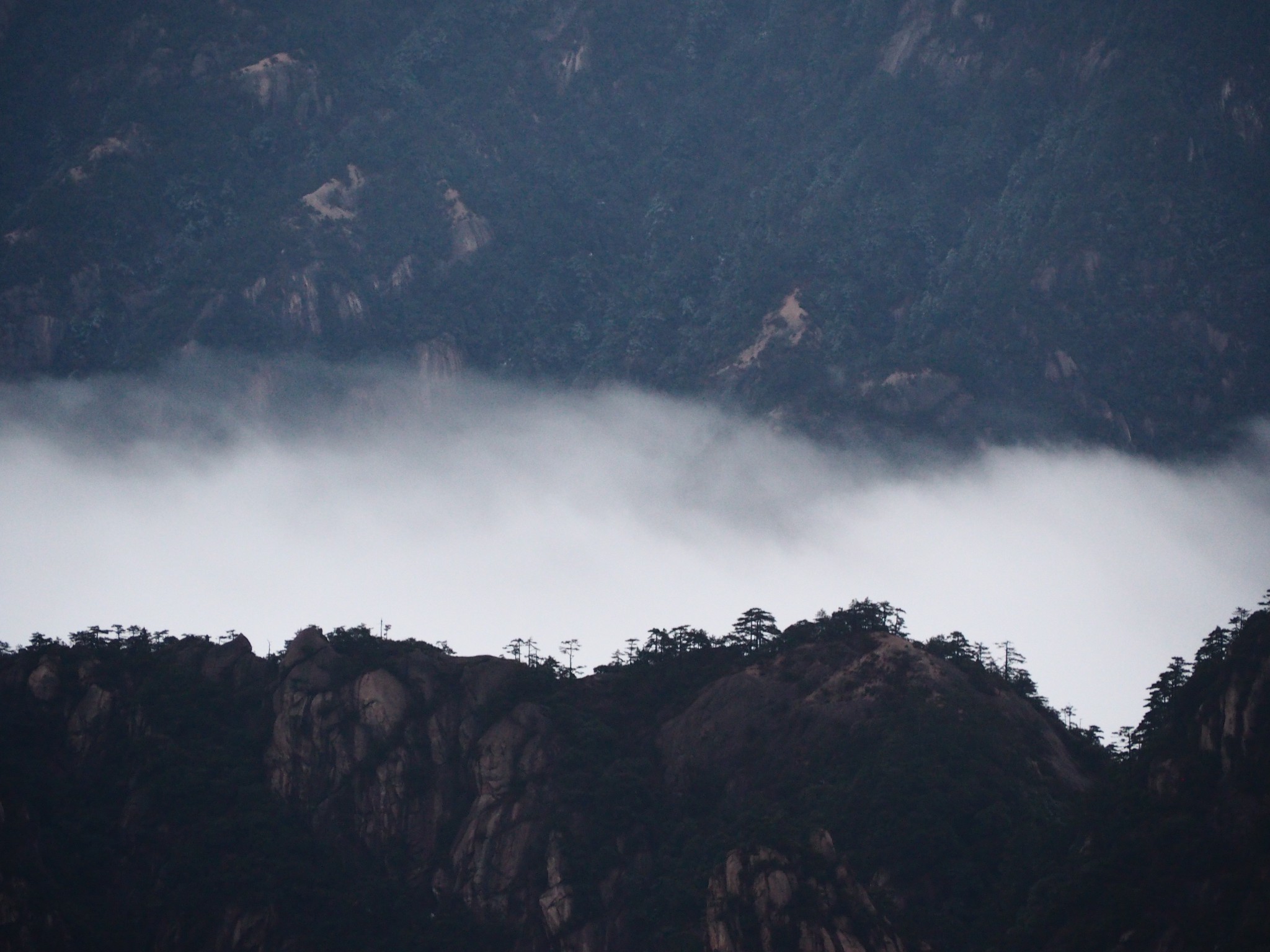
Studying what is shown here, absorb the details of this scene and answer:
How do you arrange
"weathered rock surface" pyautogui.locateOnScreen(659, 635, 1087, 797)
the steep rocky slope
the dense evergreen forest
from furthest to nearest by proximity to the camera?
1. "weathered rock surface" pyautogui.locateOnScreen(659, 635, 1087, 797)
2. the steep rocky slope
3. the dense evergreen forest

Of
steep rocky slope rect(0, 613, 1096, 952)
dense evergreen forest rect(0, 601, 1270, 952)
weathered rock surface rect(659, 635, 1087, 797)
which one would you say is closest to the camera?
dense evergreen forest rect(0, 601, 1270, 952)

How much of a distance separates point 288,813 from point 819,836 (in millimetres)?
51377

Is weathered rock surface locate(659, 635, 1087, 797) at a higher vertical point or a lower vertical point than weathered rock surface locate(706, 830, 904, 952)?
higher

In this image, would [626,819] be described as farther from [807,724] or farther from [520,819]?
[807,724]

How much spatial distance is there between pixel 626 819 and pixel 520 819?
9490mm

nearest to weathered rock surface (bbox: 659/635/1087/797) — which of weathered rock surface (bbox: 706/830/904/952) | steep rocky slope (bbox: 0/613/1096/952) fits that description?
steep rocky slope (bbox: 0/613/1096/952)

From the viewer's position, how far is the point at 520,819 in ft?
618

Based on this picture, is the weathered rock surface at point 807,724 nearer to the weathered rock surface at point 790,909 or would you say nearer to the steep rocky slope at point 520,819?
the steep rocky slope at point 520,819

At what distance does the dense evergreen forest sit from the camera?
162 metres

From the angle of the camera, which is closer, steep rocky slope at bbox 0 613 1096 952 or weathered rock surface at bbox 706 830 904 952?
weathered rock surface at bbox 706 830 904 952

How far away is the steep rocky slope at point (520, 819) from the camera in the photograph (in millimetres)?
171375

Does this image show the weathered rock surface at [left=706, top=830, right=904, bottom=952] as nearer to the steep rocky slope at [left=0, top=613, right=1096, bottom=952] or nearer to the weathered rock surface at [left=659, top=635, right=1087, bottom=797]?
the steep rocky slope at [left=0, top=613, right=1096, bottom=952]

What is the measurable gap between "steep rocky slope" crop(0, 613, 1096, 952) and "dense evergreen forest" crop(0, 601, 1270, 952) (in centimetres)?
25

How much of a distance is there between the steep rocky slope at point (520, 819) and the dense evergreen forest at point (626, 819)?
248mm
